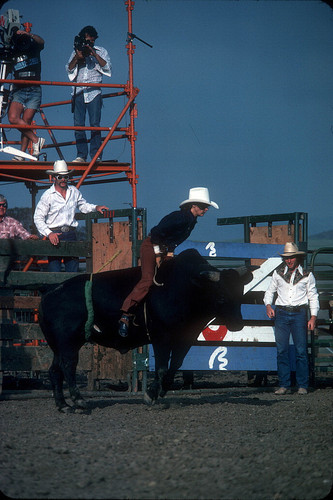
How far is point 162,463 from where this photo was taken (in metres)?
4.87

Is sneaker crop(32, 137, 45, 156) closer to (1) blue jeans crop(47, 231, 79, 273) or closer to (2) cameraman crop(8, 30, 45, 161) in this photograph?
(2) cameraman crop(8, 30, 45, 161)

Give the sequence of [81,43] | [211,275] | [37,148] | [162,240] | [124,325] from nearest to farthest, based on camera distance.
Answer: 1. [211,275]
2. [124,325]
3. [162,240]
4. [37,148]
5. [81,43]

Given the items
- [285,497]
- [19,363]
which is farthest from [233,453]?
[19,363]

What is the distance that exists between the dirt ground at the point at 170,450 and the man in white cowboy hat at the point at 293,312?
3.53 feet

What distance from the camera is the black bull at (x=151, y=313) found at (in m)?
7.79

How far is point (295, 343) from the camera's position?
9.91 metres

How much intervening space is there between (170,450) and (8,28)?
8.76m

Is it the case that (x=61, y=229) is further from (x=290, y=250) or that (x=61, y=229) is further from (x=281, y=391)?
(x=281, y=391)

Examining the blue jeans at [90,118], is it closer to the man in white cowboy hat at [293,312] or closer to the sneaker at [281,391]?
the man in white cowboy hat at [293,312]

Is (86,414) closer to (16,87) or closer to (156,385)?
(156,385)

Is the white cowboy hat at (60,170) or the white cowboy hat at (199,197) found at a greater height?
the white cowboy hat at (60,170)

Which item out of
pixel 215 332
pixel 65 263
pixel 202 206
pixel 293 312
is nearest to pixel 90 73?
pixel 65 263

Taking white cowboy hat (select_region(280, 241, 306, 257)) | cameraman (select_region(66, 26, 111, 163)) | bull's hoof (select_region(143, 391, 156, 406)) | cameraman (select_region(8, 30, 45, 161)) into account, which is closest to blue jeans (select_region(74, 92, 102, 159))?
cameraman (select_region(66, 26, 111, 163))

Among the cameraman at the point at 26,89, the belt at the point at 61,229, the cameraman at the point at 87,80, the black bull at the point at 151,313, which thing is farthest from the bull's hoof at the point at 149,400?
the cameraman at the point at 26,89
